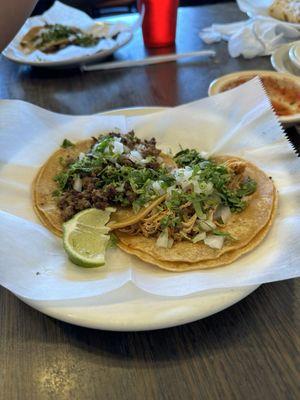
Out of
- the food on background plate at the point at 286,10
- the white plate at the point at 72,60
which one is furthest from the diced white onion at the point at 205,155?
the food on background plate at the point at 286,10

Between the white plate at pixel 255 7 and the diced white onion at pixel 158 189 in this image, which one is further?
the white plate at pixel 255 7

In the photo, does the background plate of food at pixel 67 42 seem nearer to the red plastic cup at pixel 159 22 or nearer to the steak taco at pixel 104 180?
the red plastic cup at pixel 159 22

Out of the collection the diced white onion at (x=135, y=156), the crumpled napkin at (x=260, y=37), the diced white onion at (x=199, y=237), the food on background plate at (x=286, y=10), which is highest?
the diced white onion at (x=135, y=156)

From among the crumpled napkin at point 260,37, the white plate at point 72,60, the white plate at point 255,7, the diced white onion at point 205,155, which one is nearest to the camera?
the diced white onion at point 205,155

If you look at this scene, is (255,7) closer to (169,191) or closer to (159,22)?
(159,22)

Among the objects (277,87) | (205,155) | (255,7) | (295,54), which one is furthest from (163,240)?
(255,7)
